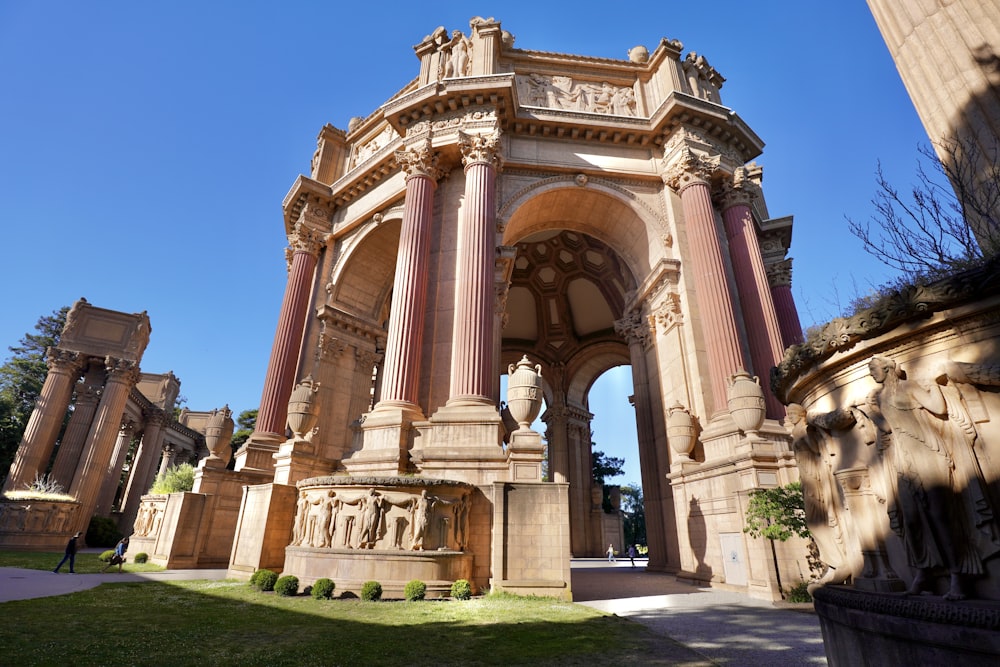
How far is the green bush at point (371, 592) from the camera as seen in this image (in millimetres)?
8977

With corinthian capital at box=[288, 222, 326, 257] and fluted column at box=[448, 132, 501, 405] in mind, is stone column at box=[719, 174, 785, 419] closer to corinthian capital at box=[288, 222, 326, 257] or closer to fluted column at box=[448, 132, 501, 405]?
A: fluted column at box=[448, 132, 501, 405]

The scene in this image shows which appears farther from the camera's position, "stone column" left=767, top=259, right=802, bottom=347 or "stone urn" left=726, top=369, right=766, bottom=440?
"stone column" left=767, top=259, right=802, bottom=347

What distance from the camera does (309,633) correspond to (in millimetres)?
6387

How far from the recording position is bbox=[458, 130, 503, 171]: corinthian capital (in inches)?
664

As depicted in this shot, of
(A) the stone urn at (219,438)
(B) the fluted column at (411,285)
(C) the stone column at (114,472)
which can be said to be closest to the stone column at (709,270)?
(B) the fluted column at (411,285)

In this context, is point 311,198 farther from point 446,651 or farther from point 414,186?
point 446,651

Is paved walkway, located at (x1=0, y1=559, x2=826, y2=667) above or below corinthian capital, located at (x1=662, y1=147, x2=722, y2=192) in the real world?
below

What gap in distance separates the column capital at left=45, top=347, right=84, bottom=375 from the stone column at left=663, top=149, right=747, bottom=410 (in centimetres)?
3608

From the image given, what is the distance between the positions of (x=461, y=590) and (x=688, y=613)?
4.22 m

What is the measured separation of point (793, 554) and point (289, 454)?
1450 cm

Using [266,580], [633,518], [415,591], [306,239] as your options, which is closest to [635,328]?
[415,591]

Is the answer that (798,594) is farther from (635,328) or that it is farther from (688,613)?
(635,328)

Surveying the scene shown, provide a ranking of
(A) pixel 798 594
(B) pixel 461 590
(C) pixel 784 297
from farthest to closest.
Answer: (C) pixel 784 297 < (A) pixel 798 594 < (B) pixel 461 590

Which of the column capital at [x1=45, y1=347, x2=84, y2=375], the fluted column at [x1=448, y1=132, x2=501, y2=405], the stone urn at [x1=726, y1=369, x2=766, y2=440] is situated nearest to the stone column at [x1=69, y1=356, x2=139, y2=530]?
the column capital at [x1=45, y1=347, x2=84, y2=375]
